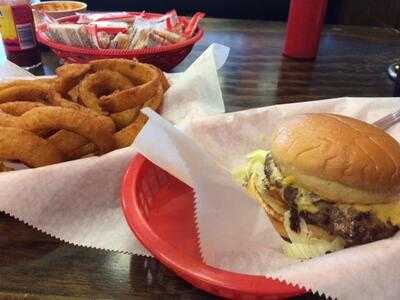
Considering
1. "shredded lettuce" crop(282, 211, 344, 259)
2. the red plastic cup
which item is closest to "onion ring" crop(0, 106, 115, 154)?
"shredded lettuce" crop(282, 211, 344, 259)

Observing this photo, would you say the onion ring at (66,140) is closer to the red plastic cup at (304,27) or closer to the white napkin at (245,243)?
the white napkin at (245,243)

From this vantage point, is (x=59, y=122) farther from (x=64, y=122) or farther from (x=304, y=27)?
(x=304, y=27)

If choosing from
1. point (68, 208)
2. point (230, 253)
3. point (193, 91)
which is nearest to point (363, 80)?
point (193, 91)

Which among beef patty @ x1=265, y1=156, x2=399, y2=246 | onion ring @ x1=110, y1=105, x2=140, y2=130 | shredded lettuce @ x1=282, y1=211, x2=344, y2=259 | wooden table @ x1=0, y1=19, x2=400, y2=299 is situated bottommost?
shredded lettuce @ x1=282, y1=211, x2=344, y2=259

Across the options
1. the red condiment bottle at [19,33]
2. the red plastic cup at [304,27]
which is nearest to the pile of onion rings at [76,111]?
the red condiment bottle at [19,33]

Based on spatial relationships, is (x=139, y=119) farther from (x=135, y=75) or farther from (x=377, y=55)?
(x=377, y=55)

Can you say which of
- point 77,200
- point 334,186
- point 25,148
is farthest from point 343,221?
point 25,148

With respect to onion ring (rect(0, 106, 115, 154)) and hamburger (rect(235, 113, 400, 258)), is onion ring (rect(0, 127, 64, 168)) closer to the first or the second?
onion ring (rect(0, 106, 115, 154))
